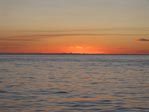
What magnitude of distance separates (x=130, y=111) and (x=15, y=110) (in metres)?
5.30

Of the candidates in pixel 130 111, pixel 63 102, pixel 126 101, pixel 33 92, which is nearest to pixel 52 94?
pixel 33 92

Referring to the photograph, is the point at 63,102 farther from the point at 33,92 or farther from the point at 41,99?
the point at 33,92

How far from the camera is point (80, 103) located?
18531mm

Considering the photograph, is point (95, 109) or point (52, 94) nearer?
point (95, 109)

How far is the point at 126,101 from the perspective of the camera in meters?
19.3

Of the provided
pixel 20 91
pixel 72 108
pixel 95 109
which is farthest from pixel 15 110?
pixel 20 91

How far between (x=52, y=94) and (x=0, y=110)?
6077mm

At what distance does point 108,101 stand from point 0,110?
5.99 m

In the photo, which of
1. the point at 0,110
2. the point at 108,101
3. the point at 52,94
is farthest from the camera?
the point at 52,94

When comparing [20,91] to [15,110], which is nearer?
[15,110]

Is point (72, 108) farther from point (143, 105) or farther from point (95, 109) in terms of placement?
point (143, 105)

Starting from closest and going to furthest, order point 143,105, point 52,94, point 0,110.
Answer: point 0,110 < point 143,105 < point 52,94

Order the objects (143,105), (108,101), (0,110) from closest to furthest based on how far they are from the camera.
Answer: (0,110)
(143,105)
(108,101)

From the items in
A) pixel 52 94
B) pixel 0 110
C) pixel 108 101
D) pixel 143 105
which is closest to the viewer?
pixel 0 110
